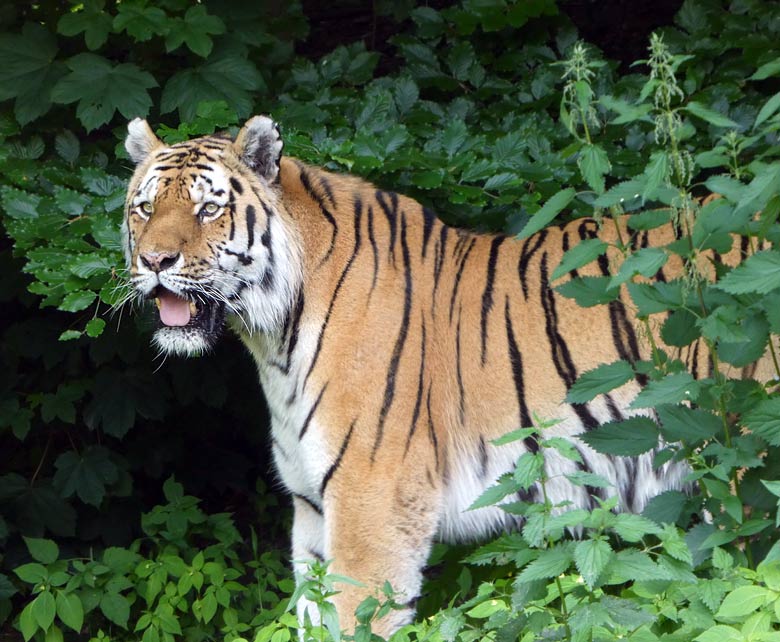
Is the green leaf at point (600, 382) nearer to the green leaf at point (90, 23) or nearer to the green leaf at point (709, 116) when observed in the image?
the green leaf at point (709, 116)

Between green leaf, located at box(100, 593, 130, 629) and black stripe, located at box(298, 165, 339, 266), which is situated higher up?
black stripe, located at box(298, 165, 339, 266)

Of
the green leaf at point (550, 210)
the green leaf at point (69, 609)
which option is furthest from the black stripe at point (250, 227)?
the green leaf at point (69, 609)

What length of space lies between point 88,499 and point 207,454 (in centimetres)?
89

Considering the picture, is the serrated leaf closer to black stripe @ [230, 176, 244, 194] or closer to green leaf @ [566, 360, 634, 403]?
green leaf @ [566, 360, 634, 403]

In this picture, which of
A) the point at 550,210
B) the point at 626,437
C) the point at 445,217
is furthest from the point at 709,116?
the point at 445,217

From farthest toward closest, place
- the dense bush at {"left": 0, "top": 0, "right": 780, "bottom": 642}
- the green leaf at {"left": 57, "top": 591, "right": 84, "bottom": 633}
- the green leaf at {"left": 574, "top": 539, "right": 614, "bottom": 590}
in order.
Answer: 1. the green leaf at {"left": 57, "top": 591, "right": 84, "bottom": 633}
2. the dense bush at {"left": 0, "top": 0, "right": 780, "bottom": 642}
3. the green leaf at {"left": 574, "top": 539, "right": 614, "bottom": 590}

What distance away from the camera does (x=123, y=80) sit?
4.77 metres

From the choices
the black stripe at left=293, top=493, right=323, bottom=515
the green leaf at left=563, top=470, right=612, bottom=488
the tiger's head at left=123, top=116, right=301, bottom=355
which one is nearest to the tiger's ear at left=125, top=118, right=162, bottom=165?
the tiger's head at left=123, top=116, right=301, bottom=355

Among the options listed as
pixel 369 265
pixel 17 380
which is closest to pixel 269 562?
pixel 17 380

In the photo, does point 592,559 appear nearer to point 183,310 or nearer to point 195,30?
point 183,310

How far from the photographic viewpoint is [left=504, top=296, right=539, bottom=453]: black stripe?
13.1ft

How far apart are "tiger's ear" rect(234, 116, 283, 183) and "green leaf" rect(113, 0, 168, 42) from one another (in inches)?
35.2

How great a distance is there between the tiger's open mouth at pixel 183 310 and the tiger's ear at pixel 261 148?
0.48 meters

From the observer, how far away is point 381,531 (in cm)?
383
